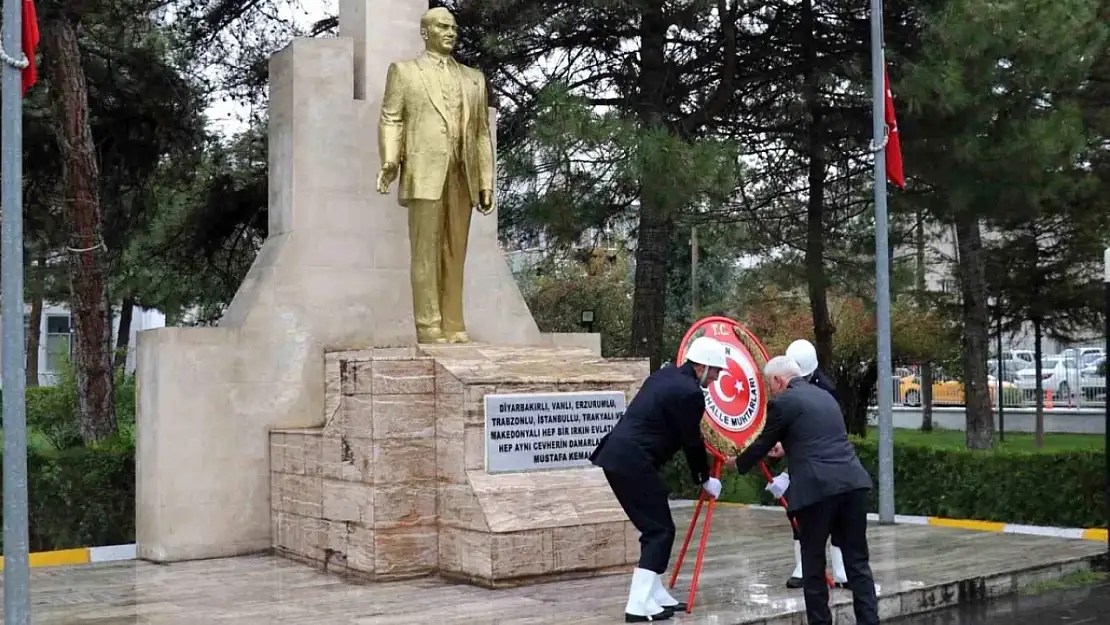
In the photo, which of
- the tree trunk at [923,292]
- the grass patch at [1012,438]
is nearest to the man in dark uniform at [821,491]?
the tree trunk at [923,292]

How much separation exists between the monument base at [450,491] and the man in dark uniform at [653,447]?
1.35 metres

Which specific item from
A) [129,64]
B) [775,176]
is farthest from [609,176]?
[129,64]

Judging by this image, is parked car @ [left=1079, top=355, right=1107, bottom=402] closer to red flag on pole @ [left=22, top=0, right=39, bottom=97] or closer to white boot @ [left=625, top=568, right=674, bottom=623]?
white boot @ [left=625, top=568, right=674, bottom=623]

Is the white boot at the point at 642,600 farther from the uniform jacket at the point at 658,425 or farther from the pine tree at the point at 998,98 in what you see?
the pine tree at the point at 998,98

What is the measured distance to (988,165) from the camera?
12.3 meters

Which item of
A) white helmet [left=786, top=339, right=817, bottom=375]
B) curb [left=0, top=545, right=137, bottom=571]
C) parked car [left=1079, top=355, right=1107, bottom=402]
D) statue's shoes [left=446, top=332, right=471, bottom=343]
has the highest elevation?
statue's shoes [left=446, top=332, right=471, bottom=343]

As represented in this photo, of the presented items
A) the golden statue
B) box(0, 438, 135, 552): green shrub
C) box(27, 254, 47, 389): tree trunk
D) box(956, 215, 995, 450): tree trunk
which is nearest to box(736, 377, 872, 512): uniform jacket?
the golden statue

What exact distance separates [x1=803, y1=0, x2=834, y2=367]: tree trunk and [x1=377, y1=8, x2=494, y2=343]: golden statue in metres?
5.18

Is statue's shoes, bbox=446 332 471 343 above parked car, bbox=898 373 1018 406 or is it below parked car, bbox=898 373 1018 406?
above

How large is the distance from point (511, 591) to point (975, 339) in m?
9.81

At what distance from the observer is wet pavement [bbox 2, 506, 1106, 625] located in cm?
717

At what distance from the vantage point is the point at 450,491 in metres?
8.47

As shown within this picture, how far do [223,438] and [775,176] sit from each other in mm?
8783

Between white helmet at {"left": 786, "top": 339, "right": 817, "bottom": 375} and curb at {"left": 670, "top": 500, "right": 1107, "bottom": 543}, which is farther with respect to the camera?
curb at {"left": 670, "top": 500, "right": 1107, "bottom": 543}
